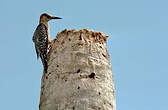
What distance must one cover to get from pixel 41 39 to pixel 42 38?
A: 0.06 metres

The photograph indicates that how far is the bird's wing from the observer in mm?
6422

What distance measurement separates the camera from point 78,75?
4734mm

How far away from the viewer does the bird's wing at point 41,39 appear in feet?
21.1

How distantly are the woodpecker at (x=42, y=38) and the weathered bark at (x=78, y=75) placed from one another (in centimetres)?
47

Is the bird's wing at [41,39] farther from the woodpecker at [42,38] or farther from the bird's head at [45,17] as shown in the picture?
the bird's head at [45,17]

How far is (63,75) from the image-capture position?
15.7 ft

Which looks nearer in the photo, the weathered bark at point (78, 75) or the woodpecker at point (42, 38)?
the weathered bark at point (78, 75)

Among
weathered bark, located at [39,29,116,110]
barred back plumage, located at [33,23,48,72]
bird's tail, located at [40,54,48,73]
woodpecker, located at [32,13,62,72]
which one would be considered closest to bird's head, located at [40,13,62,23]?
woodpecker, located at [32,13,62,72]

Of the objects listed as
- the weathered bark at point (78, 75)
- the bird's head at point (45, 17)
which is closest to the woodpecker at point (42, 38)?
the bird's head at point (45, 17)

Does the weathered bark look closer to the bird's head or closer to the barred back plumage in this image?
the barred back plumage

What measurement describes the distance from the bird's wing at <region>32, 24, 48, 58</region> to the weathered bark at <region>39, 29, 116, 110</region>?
883 mm

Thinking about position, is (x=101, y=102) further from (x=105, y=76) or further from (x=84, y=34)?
(x=84, y=34)

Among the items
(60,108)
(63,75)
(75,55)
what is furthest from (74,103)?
(75,55)

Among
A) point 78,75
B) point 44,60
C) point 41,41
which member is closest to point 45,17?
point 41,41
